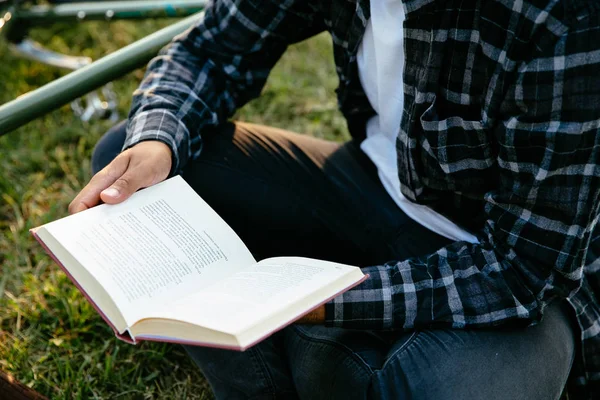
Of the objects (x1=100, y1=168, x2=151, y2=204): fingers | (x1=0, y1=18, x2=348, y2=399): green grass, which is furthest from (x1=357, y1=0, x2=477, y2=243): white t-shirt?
(x1=0, y1=18, x2=348, y2=399): green grass

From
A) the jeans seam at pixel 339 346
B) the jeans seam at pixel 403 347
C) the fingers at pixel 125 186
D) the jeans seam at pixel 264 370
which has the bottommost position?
the jeans seam at pixel 264 370

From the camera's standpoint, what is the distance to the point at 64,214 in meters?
1.70

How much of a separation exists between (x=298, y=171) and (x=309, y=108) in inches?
33.9

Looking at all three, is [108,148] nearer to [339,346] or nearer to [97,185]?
[97,185]

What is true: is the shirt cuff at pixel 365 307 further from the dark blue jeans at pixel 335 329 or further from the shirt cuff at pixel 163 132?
the shirt cuff at pixel 163 132

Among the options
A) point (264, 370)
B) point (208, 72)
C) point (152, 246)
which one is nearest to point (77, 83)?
point (208, 72)

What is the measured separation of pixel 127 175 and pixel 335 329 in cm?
38

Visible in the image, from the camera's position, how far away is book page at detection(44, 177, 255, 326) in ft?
2.78

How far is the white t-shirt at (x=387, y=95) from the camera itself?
1.03m

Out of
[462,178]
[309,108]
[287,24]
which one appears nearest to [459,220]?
[462,178]

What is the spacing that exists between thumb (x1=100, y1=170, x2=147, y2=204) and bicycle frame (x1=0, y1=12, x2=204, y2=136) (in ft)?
1.03

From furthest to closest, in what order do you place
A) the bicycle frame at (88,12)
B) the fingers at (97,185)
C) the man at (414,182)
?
the bicycle frame at (88,12) → the fingers at (97,185) → the man at (414,182)

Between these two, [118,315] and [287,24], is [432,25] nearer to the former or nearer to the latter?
[287,24]

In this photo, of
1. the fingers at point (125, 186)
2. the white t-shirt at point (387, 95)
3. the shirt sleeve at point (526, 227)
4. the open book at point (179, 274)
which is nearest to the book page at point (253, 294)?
the open book at point (179, 274)
